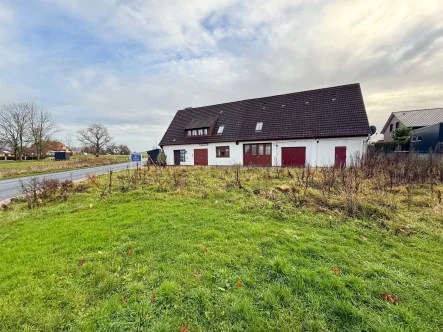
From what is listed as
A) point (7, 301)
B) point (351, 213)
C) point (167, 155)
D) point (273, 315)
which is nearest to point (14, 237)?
point (7, 301)

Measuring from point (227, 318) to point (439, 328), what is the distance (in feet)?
7.26

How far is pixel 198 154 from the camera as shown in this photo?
21828 millimetres

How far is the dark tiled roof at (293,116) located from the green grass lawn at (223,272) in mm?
11838

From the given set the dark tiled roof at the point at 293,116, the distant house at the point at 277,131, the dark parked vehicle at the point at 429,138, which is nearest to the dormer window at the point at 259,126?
the distant house at the point at 277,131

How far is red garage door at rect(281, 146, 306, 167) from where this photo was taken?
55.1ft

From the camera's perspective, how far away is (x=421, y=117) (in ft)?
85.7

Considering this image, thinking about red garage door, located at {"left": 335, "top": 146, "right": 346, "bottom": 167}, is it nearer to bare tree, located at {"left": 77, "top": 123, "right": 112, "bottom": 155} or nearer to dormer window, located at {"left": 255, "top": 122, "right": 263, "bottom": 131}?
dormer window, located at {"left": 255, "top": 122, "right": 263, "bottom": 131}

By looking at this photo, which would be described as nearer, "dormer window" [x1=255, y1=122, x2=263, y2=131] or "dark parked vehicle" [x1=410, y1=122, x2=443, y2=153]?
"dark parked vehicle" [x1=410, y1=122, x2=443, y2=153]

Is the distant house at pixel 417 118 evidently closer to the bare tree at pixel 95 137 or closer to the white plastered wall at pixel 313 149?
the white plastered wall at pixel 313 149

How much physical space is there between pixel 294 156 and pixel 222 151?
23.7 ft

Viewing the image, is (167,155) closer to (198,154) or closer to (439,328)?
(198,154)

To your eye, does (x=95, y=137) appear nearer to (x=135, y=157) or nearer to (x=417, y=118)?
(x=135, y=157)

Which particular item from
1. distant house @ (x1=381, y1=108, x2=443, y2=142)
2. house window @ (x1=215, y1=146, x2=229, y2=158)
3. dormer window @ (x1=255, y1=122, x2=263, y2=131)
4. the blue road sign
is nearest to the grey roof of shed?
distant house @ (x1=381, y1=108, x2=443, y2=142)

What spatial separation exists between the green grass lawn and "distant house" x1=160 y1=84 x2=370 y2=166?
1123 cm
